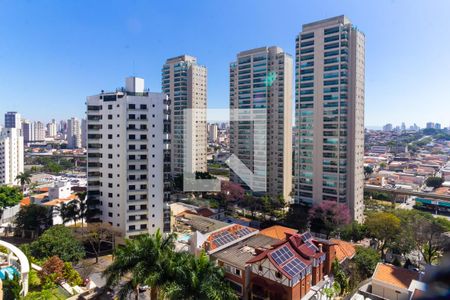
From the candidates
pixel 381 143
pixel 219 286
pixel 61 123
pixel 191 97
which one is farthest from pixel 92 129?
pixel 61 123

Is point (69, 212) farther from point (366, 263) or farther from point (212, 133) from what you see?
point (212, 133)

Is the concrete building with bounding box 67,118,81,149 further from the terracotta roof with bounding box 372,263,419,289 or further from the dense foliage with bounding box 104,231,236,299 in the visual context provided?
the terracotta roof with bounding box 372,263,419,289

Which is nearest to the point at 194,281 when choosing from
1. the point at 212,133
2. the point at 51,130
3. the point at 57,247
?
the point at 57,247

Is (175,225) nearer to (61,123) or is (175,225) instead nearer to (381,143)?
(381,143)

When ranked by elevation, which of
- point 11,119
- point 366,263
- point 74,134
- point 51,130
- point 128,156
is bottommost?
point 366,263

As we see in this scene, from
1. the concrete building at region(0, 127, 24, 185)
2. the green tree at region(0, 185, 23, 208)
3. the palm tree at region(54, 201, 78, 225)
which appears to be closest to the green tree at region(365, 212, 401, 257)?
the palm tree at region(54, 201, 78, 225)

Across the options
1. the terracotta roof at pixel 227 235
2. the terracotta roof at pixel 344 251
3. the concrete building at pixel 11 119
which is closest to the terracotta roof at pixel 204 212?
the terracotta roof at pixel 227 235
